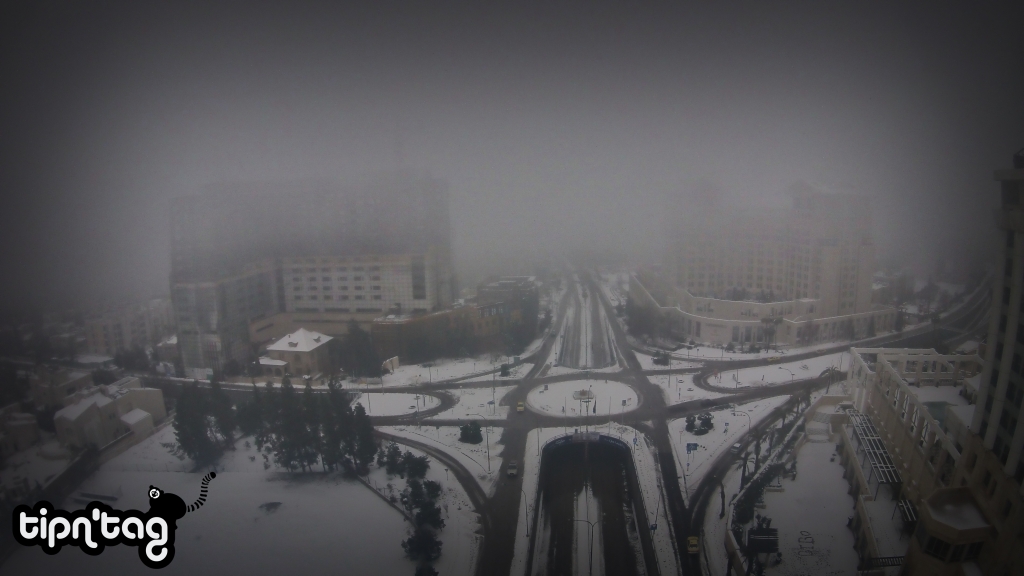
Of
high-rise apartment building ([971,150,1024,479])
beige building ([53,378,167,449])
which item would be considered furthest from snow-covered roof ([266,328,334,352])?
high-rise apartment building ([971,150,1024,479])

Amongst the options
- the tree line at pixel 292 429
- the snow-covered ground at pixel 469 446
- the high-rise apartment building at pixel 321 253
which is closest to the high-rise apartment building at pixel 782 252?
the high-rise apartment building at pixel 321 253

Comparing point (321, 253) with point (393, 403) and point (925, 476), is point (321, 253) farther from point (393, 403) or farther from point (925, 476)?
point (925, 476)

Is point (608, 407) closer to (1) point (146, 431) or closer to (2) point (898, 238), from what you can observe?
(1) point (146, 431)

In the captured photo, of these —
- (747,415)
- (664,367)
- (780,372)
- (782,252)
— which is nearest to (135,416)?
(747,415)

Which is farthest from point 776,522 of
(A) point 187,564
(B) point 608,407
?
(A) point 187,564

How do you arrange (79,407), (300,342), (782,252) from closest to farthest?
(79,407) → (300,342) → (782,252)
